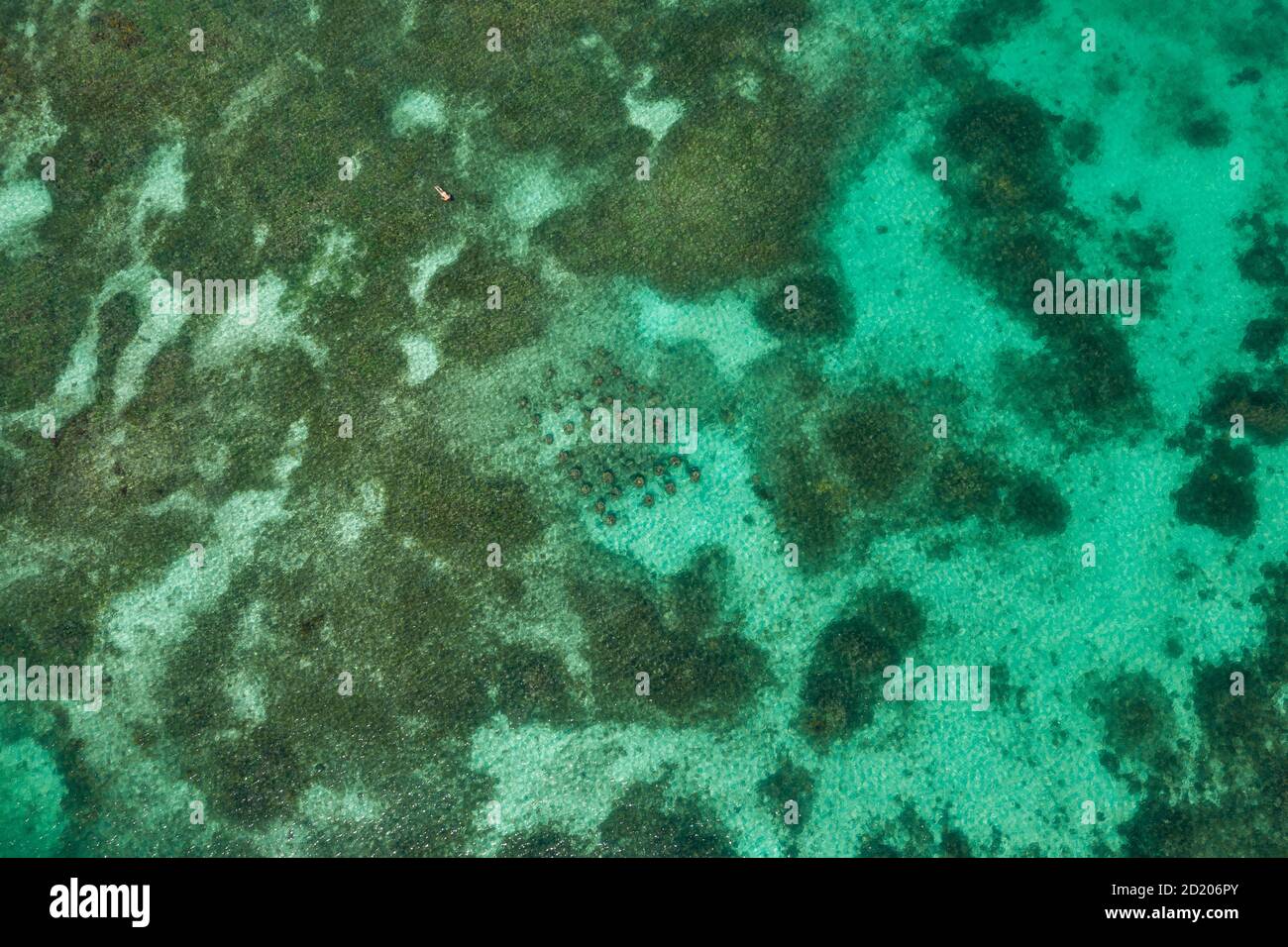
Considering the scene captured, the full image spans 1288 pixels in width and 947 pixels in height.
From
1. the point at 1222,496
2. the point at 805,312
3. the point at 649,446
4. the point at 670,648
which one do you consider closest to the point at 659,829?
the point at 670,648

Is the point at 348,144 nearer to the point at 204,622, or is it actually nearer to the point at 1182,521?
the point at 204,622

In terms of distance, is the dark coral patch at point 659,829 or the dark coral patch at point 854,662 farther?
the dark coral patch at point 854,662

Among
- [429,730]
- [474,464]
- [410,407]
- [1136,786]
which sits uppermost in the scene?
[410,407]

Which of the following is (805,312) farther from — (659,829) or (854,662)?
(659,829)

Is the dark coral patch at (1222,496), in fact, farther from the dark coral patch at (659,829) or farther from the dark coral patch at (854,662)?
the dark coral patch at (659,829)

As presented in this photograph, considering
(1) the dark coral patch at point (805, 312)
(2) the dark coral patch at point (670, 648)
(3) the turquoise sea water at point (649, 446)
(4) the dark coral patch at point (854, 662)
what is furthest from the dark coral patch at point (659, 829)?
(1) the dark coral patch at point (805, 312)
